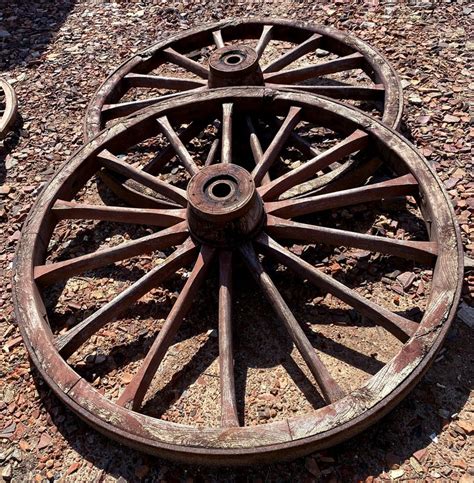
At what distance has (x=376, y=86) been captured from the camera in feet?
13.3

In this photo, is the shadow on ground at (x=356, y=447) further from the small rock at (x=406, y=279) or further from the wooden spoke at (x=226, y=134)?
the wooden spoke at (x=226, y=134)

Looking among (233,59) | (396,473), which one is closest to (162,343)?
(396,473)

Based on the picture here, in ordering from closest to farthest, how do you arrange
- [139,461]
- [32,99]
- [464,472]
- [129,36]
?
[464,472] < [139,461] < [32,99] < [129,36]

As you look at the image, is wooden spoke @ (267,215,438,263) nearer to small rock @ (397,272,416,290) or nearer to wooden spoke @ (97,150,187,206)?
small rock @ (397,272,416,290)

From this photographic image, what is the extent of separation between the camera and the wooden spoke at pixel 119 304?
2822 mm

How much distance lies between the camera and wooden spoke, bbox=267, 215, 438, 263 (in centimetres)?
286

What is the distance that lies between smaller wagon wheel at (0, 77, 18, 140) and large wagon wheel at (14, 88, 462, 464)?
1733 millimetres

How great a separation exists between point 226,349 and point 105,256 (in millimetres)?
978

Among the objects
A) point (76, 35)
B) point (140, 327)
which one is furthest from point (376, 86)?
point (76, 35)

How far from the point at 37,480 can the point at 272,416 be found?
131 cm

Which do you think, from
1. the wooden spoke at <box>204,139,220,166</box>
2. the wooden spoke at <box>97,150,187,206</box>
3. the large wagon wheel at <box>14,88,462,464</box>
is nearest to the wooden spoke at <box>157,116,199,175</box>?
the large wagon wheel at <box>14,88,462,464</box>

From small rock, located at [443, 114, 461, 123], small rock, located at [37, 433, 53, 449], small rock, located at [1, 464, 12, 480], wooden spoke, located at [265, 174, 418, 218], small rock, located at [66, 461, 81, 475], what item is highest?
wooden spoke, located at [265, 174, 418, 218]

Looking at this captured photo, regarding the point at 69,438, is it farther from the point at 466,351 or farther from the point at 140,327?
the point at 466,351

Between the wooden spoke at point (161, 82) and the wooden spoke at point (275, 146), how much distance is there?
116cm
